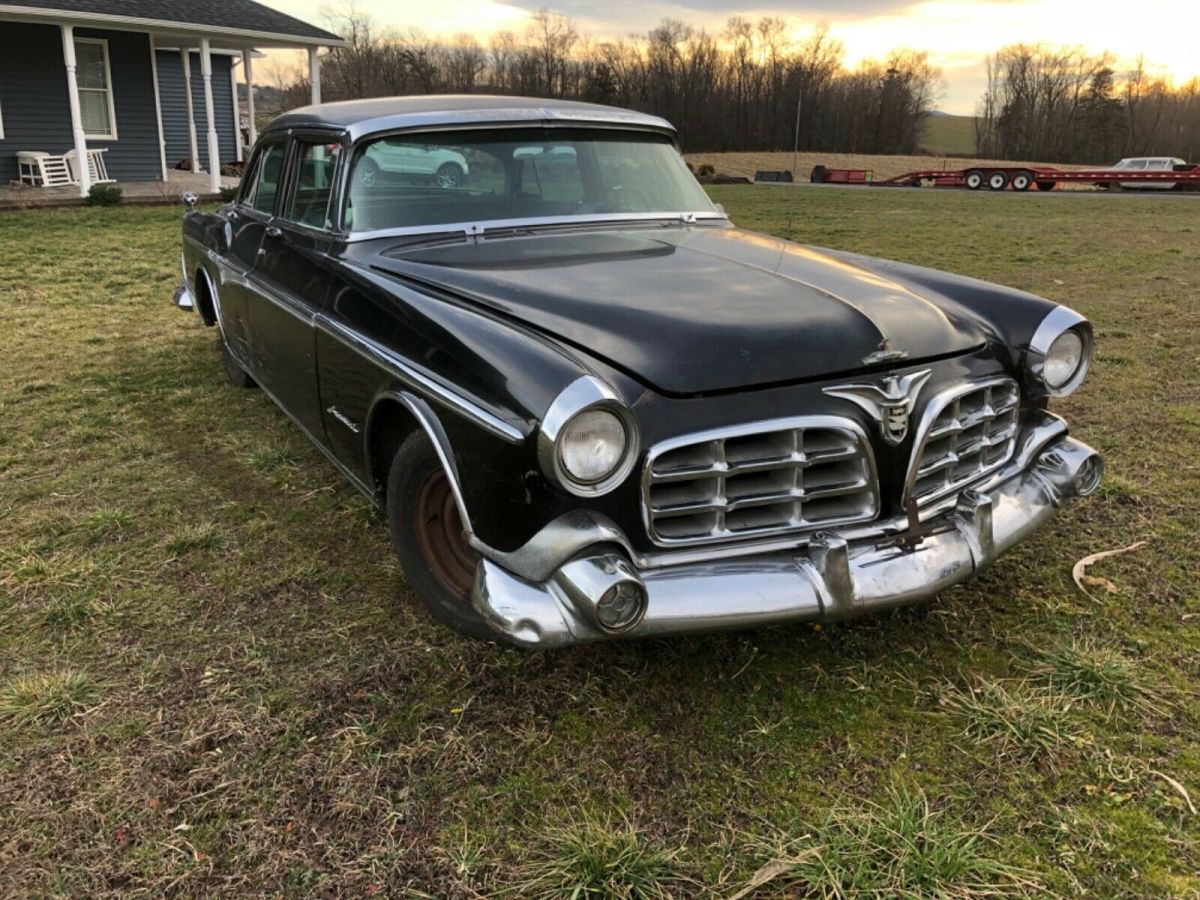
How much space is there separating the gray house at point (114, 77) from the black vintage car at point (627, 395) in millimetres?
13738

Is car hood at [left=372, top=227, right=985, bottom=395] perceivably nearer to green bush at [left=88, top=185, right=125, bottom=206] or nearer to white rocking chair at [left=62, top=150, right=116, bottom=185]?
green bush at [left=88, top=185, right=125, bottom=206]

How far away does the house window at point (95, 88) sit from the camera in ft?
51.4

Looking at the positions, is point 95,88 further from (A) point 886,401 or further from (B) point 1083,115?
(B) point 1083,115

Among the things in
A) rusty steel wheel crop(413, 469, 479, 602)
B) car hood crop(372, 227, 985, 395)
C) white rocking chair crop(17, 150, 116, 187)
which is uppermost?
white rocking chair crop(17, 150, 116, 187)

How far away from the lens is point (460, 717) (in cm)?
250

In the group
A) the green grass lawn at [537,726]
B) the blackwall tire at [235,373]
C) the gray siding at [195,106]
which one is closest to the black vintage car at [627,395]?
the green grass lawn at [537,726]

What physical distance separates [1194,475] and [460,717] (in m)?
3.56

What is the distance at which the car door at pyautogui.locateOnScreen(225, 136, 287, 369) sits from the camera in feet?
14.1

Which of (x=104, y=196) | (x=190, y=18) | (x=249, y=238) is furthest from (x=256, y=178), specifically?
(x=190, y=18)

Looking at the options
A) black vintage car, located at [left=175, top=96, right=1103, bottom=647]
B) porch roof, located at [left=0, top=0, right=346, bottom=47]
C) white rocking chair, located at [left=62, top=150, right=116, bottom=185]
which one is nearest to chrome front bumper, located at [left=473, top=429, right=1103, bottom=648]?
black vintage car, located at [left=175, top=96, right=1103, bottom=647]

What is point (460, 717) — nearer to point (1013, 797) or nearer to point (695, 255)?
point (1013, 797)

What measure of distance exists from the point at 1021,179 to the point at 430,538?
30919 mm

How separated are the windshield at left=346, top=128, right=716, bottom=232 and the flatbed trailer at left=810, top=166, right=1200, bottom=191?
28617 millimetres

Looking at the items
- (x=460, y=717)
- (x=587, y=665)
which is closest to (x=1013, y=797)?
(x=587, y=665)
